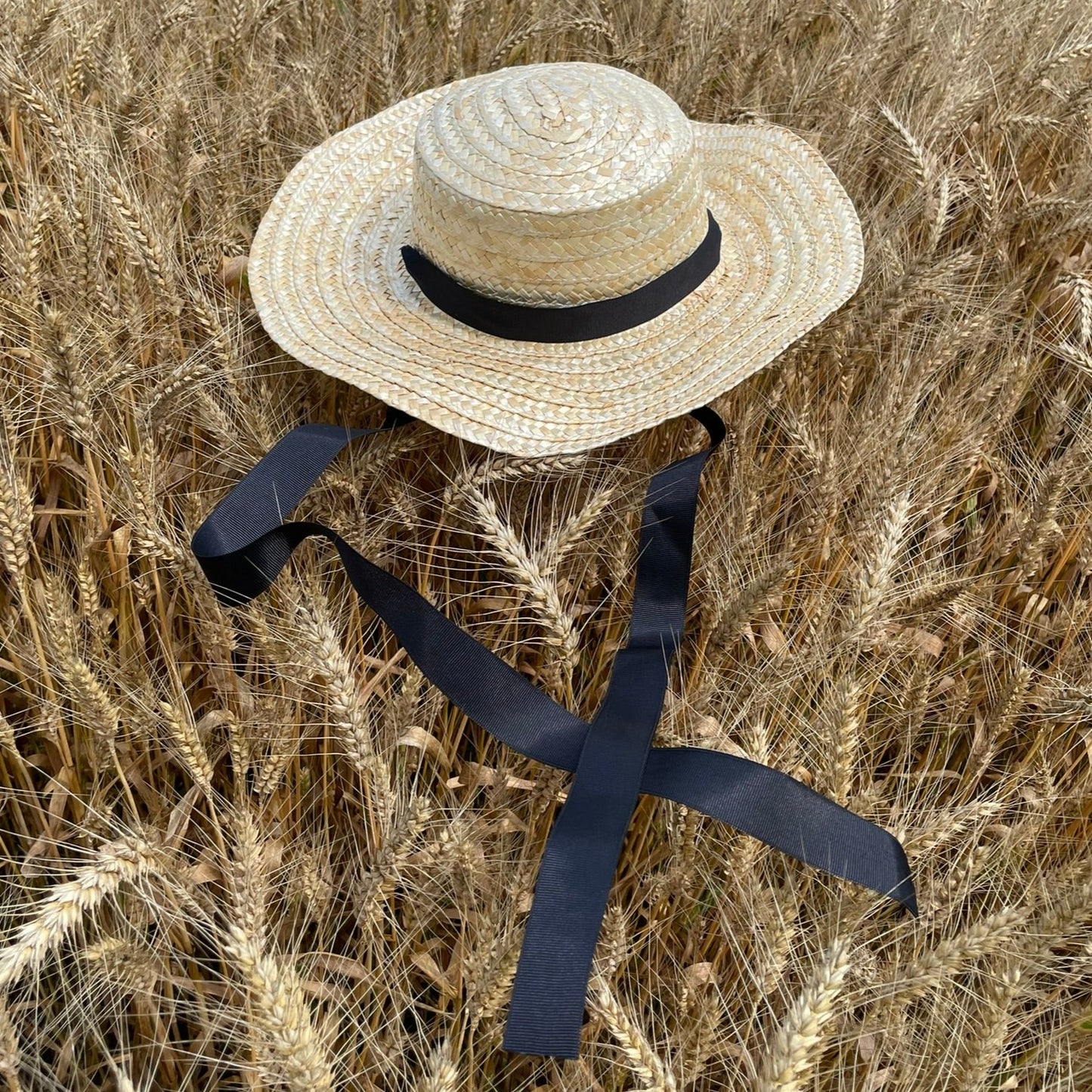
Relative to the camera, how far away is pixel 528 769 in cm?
134

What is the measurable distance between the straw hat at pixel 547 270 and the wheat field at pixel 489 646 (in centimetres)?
10

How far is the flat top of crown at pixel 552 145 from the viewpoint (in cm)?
133

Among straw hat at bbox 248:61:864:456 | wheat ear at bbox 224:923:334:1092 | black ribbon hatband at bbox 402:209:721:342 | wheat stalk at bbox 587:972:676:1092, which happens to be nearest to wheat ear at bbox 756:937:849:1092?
wheat stalk at bbox 587:972:676:1092

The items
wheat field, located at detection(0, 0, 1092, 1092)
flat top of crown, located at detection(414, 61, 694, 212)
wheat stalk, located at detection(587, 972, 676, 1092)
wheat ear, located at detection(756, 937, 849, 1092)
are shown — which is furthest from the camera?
flat top of crown, located at detection(414, 61, 694, 212)

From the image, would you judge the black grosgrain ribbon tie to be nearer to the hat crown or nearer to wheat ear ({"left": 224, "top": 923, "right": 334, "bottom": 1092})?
the hat crown

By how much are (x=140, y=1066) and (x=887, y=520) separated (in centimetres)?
108

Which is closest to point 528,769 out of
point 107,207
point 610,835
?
point 610,835

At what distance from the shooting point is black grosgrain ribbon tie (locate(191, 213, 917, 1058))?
103 cm

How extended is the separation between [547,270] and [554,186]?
0.11 m

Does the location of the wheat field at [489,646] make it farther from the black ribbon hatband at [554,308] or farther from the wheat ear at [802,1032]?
the black ribbon hatband at [554,308]

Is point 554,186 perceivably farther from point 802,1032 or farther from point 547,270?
point 802,1032

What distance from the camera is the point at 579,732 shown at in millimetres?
1232

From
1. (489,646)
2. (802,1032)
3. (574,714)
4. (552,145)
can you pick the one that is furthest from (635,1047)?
(552,145)

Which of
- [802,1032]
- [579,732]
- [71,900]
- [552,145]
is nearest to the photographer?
[802,1032]
